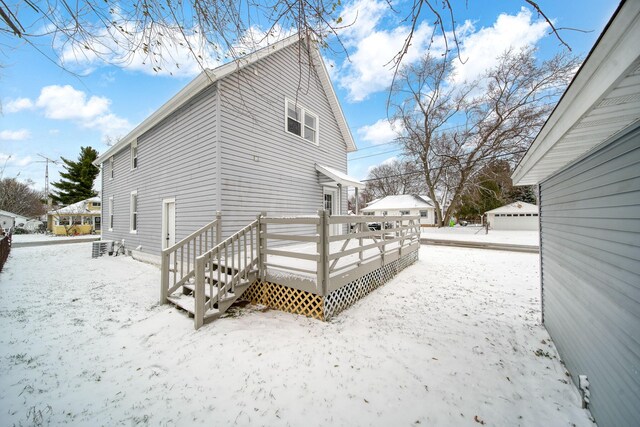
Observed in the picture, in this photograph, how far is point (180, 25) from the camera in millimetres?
2422

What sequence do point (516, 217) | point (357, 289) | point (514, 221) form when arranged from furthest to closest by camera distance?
point (514, 221) → point (516, 217) → point (357, 289)

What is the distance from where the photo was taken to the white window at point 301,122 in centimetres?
814

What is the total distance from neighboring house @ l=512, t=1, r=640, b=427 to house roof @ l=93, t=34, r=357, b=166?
3924 mm

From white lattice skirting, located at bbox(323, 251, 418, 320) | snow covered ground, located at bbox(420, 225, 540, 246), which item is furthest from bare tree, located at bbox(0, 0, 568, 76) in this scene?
snow covered ground, located at bbox(420, 225, 540, 246)

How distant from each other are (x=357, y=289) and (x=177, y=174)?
6425mm

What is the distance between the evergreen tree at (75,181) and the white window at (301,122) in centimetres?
3334

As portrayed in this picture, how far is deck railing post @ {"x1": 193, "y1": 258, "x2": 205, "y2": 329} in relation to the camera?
12.2 feet

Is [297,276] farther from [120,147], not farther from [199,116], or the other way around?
[120,147]

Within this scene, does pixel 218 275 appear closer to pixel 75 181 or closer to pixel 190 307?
pixel 190 307

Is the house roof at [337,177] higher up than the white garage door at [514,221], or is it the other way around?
the house roof at [337,177]

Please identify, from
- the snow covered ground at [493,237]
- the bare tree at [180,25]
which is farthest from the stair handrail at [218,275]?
the snow covered ground at [493,237]


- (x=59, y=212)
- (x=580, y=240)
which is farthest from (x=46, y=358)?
(x=59, y=212)

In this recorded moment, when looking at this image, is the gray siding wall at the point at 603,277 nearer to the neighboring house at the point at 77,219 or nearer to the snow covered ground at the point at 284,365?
the snow covered ground at the point at 284,365

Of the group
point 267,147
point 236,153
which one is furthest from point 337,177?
point 236,153
